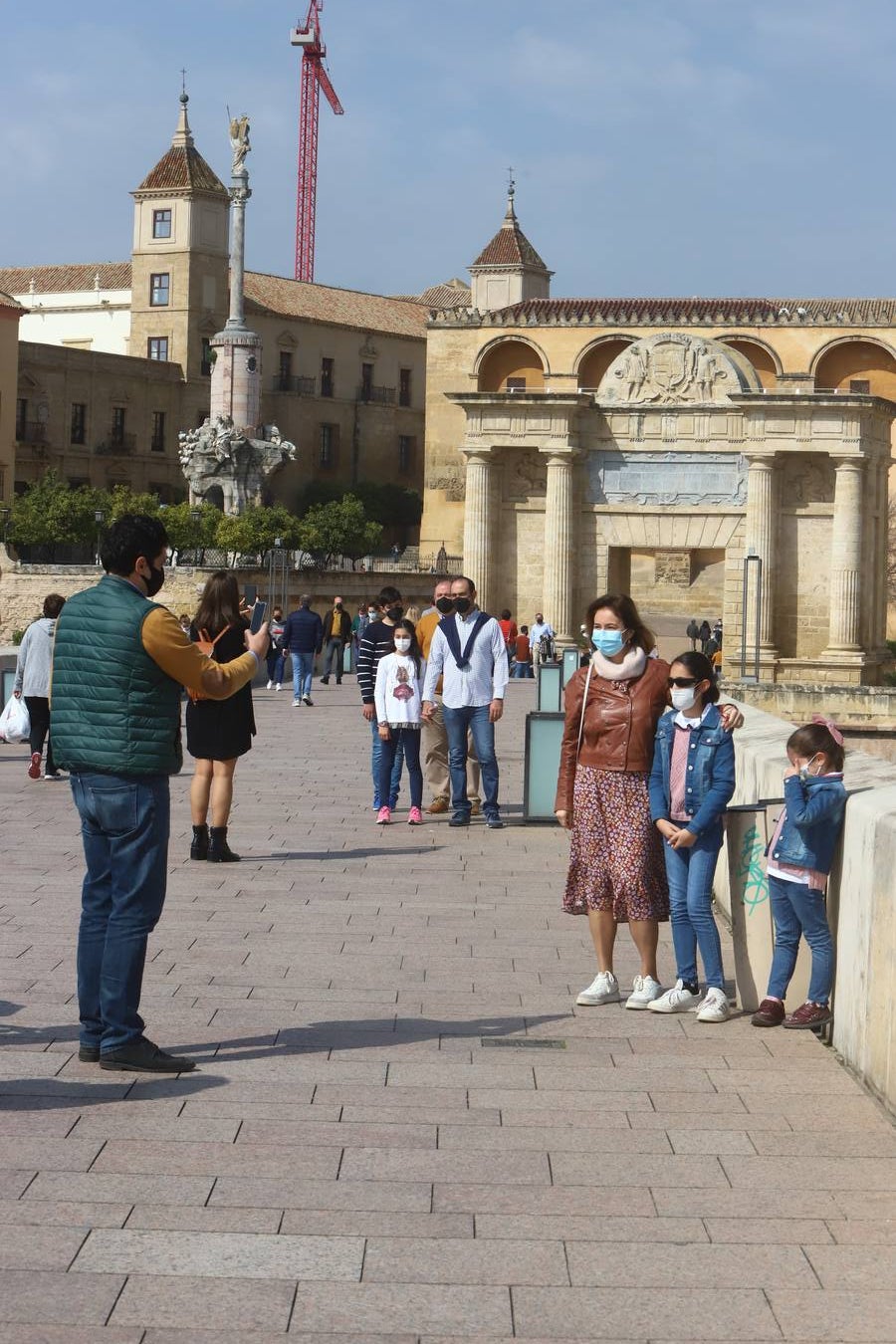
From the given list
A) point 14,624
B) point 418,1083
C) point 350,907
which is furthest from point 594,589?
point 418,1083

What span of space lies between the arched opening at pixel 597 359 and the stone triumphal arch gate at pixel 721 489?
31139mm

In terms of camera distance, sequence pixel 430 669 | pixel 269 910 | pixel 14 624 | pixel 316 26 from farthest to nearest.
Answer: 1. pixel 316 26
2. pixel 14 624
3. pixel 430 669
4. pixel 269 910

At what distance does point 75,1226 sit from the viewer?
4824 millimetres

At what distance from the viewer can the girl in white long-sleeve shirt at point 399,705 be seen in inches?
553

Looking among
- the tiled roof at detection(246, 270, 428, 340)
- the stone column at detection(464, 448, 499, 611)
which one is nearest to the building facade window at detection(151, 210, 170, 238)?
the tiled roof at detection(246, 270, 428, 340)

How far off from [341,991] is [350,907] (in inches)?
85.9

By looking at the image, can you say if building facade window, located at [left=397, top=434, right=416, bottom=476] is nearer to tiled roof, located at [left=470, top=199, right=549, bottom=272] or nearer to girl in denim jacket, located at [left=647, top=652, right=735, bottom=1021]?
tiled roof, located at [left=470, top=199, right=549, bottom=272]

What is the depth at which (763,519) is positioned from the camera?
3762 cm

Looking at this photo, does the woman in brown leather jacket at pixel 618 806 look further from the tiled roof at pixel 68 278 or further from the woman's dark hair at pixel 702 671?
the tiled roof at pixel 68 278

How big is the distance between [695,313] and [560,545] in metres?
34.9

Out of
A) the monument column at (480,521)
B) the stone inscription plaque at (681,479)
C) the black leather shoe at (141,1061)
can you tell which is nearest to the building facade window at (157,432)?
the monument column at (480,521)

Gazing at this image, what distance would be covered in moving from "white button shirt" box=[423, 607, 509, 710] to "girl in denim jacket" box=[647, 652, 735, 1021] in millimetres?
6033

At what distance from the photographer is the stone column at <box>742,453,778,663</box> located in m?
37.6

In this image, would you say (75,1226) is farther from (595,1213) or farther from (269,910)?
(269,910)
